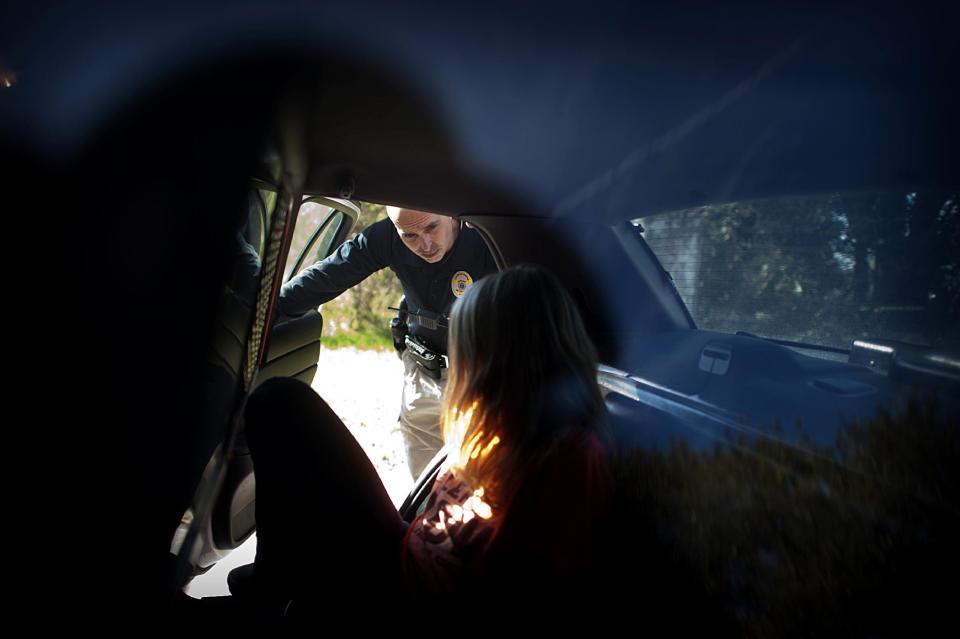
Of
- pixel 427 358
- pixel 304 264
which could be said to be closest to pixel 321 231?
pixel 304 264

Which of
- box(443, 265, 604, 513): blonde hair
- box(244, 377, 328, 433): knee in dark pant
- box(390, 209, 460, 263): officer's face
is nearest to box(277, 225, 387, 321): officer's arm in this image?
box(390, 209, 460, 263): officer's face

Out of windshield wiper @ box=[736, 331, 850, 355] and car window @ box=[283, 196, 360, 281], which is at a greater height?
car window @ box=[283, 196, 360, 281]

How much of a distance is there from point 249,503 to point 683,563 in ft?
4.86

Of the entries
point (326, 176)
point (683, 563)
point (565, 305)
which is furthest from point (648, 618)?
point (326, 176)

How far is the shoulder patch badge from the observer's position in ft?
7.77

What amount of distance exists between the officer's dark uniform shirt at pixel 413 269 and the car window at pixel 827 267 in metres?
1.03

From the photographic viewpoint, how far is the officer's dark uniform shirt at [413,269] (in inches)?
91.3

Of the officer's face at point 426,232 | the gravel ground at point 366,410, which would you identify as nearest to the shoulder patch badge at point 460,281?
the officer's face at point 426,232

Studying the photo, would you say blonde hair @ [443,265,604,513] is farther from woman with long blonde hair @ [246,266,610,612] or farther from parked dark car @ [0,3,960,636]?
parked dark car @ [0,3,960,636]

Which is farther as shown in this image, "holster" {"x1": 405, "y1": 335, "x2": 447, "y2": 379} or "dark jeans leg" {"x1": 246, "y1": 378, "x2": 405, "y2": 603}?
"holster" {"x1": 405, "y1": 335, "x2": 447, "y2": 379}

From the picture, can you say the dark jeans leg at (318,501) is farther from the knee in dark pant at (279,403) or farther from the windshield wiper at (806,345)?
the windshield wiper at (806,345)

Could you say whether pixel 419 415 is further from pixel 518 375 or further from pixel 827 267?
pixel 827 267

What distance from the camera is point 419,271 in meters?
2.46

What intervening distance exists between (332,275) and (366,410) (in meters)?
2.40
